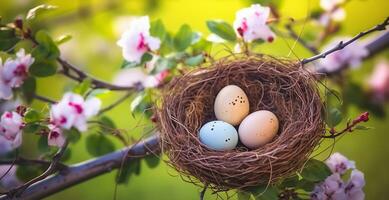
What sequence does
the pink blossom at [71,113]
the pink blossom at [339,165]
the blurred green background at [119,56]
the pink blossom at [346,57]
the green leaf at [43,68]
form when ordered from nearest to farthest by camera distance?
the pink blossom at [71,113], the pink blossom at [339,165], the green leaf at [43,68], the pink blossom at [346,57], the blurred green background at [119,56]

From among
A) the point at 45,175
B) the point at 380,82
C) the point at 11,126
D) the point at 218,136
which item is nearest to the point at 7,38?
the point at 11,126

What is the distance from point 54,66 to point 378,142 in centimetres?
164

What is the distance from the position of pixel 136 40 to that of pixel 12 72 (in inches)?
13.0

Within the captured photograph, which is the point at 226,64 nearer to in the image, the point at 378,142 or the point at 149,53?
the point at 149,53

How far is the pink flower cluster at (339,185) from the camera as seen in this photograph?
1189 mm

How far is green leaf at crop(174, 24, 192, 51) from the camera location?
1456 mm

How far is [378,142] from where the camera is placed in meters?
2.37

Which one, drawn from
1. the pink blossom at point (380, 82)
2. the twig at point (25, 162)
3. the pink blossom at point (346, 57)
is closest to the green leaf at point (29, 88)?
the twig at point (25, 162)

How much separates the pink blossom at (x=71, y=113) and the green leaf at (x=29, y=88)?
0.27m

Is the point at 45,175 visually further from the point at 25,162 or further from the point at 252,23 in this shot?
the point at 252,23

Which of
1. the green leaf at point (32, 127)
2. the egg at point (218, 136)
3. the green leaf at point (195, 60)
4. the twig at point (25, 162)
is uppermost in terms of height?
the green leaf at point (195, 60)

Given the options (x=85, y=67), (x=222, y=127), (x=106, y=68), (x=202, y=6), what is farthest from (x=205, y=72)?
(x=202, y=6)

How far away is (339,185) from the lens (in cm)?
120

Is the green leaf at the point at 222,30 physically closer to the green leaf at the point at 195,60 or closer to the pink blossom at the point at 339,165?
the green leaf at the point at 195,60
